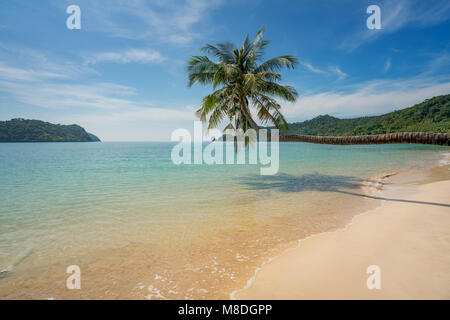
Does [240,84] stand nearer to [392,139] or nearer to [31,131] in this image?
[392,139]

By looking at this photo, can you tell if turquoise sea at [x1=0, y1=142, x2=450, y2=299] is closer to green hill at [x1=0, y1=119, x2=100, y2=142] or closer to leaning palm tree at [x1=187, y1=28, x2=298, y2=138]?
leaning palm tree at [x1=187, y1=28, x2=298, y2=138]

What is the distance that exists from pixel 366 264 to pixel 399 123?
61.5 m

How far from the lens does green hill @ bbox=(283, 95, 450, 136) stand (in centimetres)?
4378

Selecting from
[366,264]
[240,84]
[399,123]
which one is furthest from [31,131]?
[399,123]

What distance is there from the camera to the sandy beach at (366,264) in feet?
7.90

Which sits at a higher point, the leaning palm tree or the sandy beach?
the leaning palm tree

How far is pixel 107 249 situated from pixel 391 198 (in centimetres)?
831

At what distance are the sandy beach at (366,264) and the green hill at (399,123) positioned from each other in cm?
3785

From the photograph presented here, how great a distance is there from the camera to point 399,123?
161 feet

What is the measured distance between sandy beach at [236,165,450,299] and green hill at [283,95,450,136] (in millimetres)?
37846

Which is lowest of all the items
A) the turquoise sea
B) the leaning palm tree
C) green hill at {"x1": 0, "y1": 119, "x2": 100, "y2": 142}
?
the turquoise sea

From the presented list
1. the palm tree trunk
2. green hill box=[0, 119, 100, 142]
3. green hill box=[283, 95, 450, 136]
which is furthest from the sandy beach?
green hill box=[0, 119, 100, 142]
